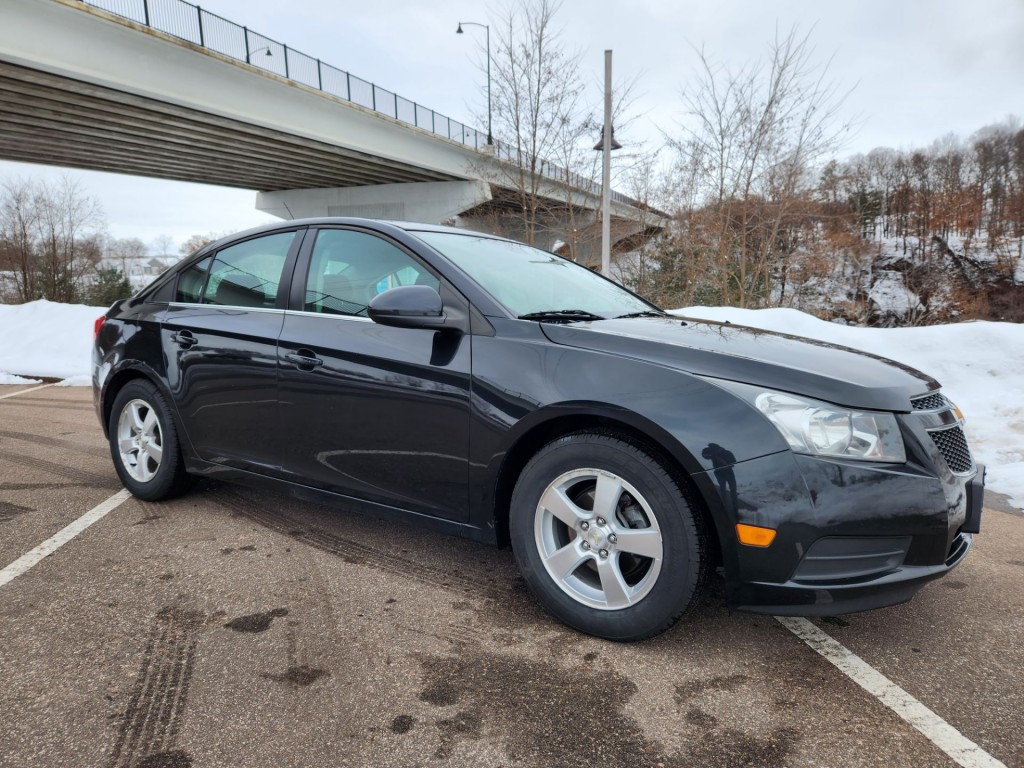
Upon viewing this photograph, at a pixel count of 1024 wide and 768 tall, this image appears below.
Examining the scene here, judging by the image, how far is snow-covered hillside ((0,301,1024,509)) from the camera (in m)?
5.05

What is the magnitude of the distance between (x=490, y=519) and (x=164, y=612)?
132 cm

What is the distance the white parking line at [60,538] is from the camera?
2904 mm

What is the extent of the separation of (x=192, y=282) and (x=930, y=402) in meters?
3.65

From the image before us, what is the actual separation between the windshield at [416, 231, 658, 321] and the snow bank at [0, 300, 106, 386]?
8268 millimetres

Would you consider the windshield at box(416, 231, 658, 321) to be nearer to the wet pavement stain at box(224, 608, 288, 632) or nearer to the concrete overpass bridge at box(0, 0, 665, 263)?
the wet pavement stain at box(224, 608, 288, 632)

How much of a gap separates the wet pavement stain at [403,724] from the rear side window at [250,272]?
6.78 ft

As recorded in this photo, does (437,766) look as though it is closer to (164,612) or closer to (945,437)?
(164,612)

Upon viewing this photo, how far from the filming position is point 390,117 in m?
24.2

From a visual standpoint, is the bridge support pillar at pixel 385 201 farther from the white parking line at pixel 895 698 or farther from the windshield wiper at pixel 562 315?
the white parking line at pixel 895 698

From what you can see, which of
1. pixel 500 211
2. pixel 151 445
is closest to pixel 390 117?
pixel 500 211

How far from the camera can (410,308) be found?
252 cm

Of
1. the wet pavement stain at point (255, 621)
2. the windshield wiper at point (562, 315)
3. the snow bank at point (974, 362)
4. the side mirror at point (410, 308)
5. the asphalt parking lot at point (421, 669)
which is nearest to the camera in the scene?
the asphalt parking lot at point (421, 669)

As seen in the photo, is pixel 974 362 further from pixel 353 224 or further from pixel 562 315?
pixel 353 224

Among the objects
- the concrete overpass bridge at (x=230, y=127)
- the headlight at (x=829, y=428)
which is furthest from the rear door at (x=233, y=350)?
the concrete overpass bridge at (x=230, y=127)
